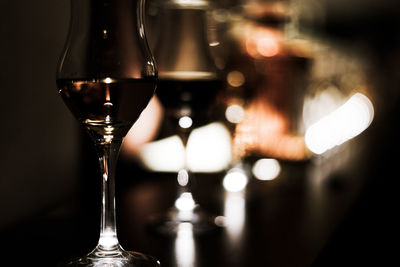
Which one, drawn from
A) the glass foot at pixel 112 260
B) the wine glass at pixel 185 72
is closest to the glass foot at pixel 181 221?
the wine glass at pixel 185 72

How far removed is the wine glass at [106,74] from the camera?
453 millimetres

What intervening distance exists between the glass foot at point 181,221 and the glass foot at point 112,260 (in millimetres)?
138

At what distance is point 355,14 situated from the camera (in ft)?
16.3

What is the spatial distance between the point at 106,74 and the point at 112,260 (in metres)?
0.15

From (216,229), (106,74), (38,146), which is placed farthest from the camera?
(38,146)

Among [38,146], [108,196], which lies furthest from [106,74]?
[38,146]

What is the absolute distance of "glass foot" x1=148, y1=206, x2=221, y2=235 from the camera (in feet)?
2.13

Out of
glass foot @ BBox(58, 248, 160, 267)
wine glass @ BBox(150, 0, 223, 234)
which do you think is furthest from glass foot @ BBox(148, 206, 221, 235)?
glass foot @ BBox(58, 248, 160, 267)

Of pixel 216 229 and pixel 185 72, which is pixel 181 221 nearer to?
pixel 216 229

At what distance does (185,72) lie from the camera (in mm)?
691

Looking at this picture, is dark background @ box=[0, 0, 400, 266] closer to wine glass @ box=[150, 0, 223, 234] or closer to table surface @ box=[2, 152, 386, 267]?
table surface @ box=[2, 152, 386, 267]

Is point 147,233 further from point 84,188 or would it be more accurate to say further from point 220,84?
point 84,188

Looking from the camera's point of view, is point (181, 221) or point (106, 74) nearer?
point (106, 74)

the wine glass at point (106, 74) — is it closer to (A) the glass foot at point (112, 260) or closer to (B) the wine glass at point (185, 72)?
(A) the glass foot at point (112, 260)
